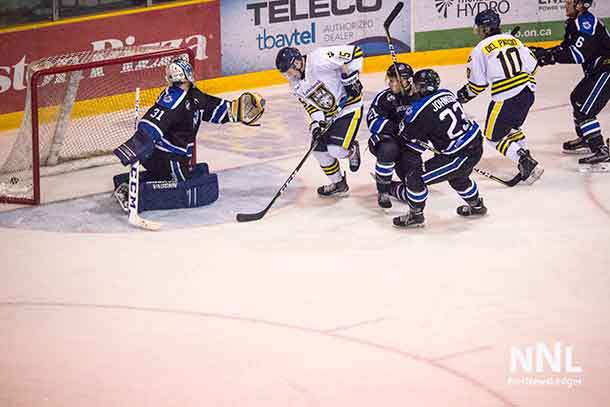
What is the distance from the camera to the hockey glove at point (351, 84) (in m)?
6.92

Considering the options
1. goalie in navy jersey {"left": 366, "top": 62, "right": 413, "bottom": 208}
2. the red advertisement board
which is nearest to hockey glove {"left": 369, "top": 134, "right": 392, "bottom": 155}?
goalie in navy jersey {"left": 366, "top": 62, "right": 413, "bottom": 208}

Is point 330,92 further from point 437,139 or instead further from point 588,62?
point 588,62

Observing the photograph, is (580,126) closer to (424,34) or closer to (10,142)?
(424,34)

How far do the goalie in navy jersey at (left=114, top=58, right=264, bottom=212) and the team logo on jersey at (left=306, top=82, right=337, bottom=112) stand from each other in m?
0.32

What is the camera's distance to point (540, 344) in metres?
4.89

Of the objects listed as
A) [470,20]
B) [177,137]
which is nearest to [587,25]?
[177,137]

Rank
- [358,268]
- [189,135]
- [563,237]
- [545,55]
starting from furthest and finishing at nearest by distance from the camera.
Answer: [545,55], [189,135], [563,237], [358,268]

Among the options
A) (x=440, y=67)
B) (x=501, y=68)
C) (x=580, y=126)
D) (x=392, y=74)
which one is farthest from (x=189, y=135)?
(x=440, y=67)

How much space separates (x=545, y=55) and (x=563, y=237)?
5.69ft

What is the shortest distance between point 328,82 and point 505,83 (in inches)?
45.6

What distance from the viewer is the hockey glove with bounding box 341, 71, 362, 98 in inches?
273

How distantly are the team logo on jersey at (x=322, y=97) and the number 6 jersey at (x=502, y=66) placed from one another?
3.20 feet

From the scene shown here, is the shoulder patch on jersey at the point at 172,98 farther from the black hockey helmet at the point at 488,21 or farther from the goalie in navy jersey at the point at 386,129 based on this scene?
the black hockey helmet at the point at 488,21

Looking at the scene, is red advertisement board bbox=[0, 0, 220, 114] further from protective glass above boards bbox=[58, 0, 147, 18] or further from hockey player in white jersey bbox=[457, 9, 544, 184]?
hockey player in white jersey bbox=[457, 9, 544, 184]
